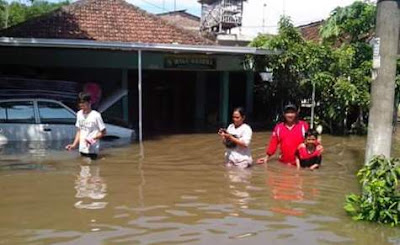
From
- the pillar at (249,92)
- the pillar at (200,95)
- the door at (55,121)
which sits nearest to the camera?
the door at (55,121)

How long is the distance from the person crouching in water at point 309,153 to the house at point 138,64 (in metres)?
6.08

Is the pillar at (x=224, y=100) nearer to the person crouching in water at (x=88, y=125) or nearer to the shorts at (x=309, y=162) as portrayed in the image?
the shorts at (x=309, y=162)

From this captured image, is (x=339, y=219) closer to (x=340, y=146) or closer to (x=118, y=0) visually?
(x=340, y=146)

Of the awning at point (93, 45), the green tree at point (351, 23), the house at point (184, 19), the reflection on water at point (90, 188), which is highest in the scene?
the house at point (184, 19)

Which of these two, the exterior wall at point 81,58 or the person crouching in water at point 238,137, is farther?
the exterior wall at point 81,58

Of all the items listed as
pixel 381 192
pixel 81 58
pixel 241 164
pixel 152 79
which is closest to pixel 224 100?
pixel 152 79

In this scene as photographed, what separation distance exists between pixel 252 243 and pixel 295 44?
1186 centimetres

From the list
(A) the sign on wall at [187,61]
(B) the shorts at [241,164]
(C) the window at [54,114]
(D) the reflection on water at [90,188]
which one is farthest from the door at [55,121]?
(A) the sign on wall at [187,61]

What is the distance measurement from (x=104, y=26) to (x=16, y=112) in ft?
27.8

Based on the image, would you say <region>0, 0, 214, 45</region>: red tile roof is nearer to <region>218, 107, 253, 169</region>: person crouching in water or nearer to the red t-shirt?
<region>218, 107, 253, 169</region>: person crouching in water

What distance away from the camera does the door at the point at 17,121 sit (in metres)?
12.1

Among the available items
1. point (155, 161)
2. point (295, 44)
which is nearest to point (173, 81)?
point (295, 44)

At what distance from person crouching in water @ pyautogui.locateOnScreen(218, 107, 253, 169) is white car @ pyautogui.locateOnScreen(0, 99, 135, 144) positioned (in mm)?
4846

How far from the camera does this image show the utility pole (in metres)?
6.15
